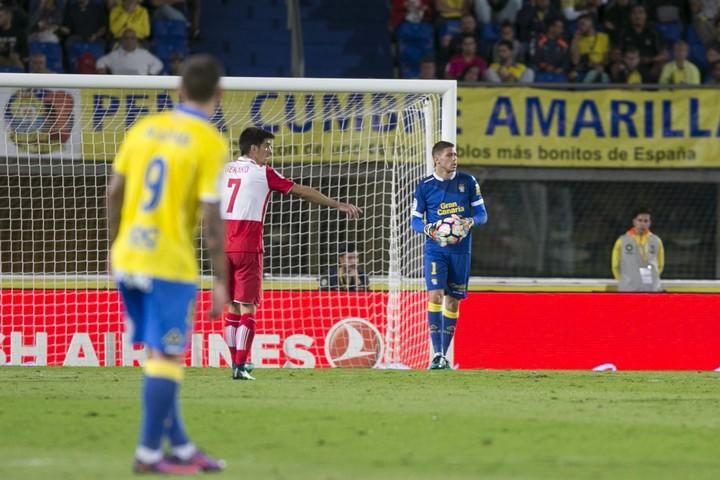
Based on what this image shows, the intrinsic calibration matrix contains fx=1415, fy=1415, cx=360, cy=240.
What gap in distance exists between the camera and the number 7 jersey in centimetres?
1170

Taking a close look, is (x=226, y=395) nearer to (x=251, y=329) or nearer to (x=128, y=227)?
(x=251, y=329)

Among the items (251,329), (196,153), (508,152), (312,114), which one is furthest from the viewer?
(508,152)

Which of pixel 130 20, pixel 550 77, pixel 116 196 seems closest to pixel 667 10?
pixel 550 77

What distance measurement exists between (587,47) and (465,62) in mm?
2168

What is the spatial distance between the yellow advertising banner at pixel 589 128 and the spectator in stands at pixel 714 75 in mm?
1210

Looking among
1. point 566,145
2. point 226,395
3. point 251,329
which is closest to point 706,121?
point 566,145

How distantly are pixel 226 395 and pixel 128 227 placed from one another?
3.95 m

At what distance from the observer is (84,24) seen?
1959cm

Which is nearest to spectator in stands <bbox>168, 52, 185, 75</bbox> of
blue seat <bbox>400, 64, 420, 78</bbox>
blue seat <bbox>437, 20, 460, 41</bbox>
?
blue seat <bbox>400, 64, 420, 78</bbox>

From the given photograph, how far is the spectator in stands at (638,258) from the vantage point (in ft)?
56.7

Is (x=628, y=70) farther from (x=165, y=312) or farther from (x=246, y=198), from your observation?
(x=165, y=312)

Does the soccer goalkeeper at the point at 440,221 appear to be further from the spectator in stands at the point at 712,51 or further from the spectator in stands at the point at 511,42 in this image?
the spectator in stands at the point at 712,51

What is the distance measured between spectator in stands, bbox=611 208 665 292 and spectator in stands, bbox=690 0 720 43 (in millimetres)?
5050

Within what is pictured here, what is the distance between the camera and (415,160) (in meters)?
15.1
